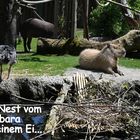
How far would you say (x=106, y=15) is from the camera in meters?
16.7

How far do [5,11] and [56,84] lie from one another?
5.82 ft

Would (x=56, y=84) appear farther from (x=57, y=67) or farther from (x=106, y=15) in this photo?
(x=106, y=15)

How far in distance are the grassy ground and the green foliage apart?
9.56 feet

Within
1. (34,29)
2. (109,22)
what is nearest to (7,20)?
(34,29)

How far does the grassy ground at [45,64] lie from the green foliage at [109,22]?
2913 millimetres

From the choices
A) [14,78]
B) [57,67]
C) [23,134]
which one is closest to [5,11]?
[14,78]

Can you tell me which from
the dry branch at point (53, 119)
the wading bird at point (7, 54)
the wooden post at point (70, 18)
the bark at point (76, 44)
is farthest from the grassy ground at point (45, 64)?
the dry branch at point (53, 119)

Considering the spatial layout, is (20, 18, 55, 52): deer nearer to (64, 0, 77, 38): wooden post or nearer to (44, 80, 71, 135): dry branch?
(64, 0, 77, 38): wooden post

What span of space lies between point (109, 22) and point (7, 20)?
8.04 m

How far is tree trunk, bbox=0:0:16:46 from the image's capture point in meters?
8.49

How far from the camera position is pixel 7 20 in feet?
28.7

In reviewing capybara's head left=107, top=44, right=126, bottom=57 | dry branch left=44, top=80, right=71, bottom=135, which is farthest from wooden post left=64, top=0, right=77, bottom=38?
dry branch left=44, top=80, right=71, bottom=135

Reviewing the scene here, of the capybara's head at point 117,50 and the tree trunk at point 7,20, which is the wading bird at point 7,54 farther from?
the capybara's head at point 117,50

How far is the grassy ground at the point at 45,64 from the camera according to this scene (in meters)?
10.9
